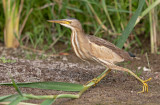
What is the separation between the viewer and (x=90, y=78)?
3957 millimetres

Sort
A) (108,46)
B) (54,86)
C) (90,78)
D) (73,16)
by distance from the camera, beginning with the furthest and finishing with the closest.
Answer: (73,16) → (90,78) → (108,46) → (54,86)

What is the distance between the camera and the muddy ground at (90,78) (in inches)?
124

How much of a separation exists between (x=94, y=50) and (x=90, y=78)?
1.89 ft

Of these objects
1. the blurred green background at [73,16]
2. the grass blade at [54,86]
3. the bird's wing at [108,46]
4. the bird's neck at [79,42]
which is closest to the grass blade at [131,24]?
the bird's wing at [108,46]

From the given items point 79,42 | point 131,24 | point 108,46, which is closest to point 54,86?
point 79,42

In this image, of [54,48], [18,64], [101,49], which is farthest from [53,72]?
[54,48]

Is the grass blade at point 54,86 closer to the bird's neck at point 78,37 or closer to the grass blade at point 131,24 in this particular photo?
the bird's neck at point 78,37

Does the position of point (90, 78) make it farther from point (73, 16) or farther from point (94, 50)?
point (73, 16)

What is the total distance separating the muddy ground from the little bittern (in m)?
0.17

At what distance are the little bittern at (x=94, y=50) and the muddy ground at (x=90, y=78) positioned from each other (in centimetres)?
17

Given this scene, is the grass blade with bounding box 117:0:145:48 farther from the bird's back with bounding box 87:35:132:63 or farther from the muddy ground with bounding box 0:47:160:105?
the muddy ground with bounding box 0:47:160:105

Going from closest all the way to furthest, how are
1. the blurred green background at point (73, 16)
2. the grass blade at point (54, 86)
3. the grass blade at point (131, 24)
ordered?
the grass blade at point (54, 86) < the grass blade at point (131, 24) < the blurred green background at point (73, 16)

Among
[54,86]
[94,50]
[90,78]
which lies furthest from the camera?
[90,78]

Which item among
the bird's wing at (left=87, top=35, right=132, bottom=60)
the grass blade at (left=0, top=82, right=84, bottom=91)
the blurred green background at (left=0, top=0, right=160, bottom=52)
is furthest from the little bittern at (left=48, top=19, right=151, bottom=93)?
the blurred green background at (left=0, top=0, right=160, bottom=52)
